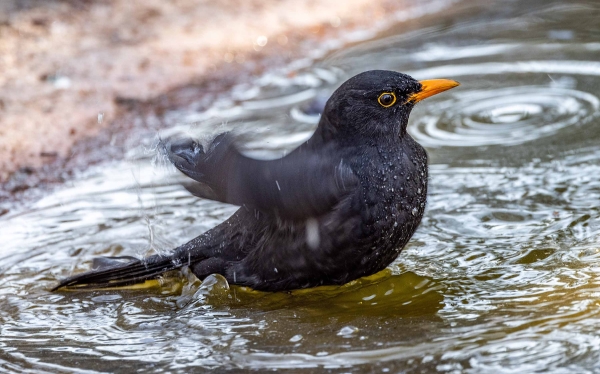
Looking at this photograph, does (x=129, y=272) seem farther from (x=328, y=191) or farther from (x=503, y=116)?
(x=503, y=116)

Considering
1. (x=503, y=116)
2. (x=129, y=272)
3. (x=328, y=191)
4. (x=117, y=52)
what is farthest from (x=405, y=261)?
(x=117, y=52)

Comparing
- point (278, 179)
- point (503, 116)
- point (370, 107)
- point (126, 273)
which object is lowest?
point (126, 273)

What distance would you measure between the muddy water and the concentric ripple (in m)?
0.02

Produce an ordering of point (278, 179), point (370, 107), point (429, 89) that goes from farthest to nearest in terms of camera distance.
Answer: point (429, 89), point (370, 107), point (278, 179)

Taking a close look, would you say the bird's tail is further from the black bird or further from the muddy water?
the black bird

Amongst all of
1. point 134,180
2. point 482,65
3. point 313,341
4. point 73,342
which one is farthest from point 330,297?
point 482,65

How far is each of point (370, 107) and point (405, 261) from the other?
900 mm

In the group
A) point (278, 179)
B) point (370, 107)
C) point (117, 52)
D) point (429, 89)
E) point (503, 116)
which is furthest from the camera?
point (117, 52)

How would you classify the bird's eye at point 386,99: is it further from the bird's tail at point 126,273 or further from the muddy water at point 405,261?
the bird's tail at point 126,273

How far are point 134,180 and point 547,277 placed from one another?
3.16m

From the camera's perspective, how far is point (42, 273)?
4965 millimetres

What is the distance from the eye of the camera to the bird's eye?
4422 mm

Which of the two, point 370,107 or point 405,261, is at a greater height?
point 370,107

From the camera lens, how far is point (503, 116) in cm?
669
